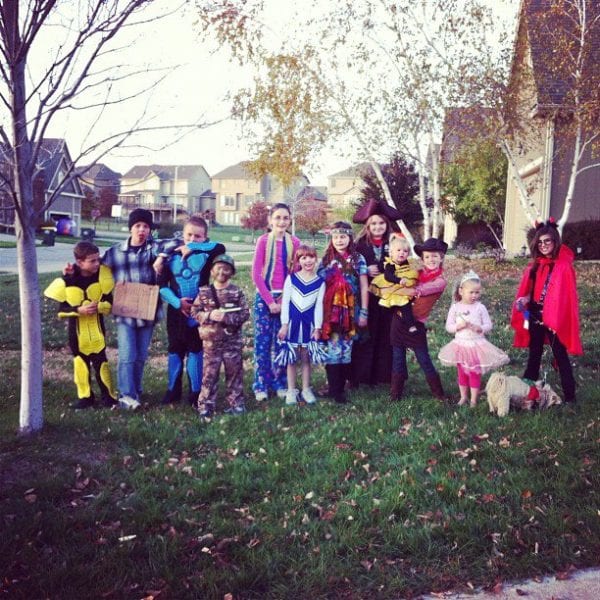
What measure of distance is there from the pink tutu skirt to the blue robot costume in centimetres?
241

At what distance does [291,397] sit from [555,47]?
11.6 metres

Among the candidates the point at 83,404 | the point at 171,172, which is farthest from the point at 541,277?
the point at 171,172

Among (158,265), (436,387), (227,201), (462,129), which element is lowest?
(436,387)

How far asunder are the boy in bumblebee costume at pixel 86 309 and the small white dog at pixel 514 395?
3.69 m

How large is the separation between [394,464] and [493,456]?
2.57 ft

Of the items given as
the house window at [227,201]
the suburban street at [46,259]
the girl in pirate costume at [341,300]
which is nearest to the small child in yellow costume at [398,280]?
the girl in pirate costume at [341,300]

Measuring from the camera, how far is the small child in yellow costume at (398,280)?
6512 mm

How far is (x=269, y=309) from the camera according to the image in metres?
6.72

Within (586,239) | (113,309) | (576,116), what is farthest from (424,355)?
(586,239)

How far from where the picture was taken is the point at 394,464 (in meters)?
4.97

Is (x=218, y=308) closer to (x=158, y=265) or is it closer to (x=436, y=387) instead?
(x=158, y=265)

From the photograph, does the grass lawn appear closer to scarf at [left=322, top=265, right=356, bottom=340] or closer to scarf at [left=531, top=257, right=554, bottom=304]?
scarf at [left=322, top=265, right=356, bottom=340]

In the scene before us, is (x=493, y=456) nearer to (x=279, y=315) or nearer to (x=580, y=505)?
(x=580, y=505)

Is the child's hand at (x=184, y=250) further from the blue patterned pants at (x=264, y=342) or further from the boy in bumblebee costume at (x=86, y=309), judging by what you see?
the blue patterned pants at (x=264, y=342)
